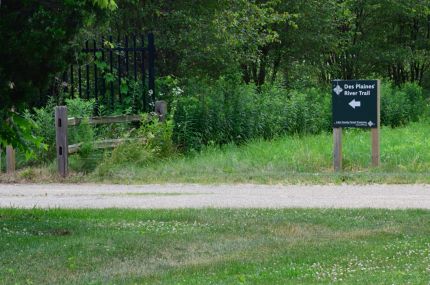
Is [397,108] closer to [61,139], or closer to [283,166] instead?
[283,166]

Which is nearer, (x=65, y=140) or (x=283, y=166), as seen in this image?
(x=65, y=140)

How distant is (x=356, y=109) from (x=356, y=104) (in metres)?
0.09

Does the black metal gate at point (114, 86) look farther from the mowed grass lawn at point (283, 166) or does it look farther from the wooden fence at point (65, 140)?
the mowed grass lawn at point (283, 166)

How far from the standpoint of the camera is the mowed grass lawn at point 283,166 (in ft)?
47.6

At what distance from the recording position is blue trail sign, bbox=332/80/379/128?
617 inches

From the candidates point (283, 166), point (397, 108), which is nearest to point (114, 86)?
point (283, 166)

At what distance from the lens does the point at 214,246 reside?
8930 mm

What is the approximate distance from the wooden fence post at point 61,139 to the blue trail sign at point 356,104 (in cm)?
489

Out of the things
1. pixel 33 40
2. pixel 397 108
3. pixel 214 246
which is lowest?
pixel 214 246

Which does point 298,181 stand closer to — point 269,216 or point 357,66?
point 269,216

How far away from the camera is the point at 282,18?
80.0 feet

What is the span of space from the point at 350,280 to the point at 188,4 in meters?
15.2

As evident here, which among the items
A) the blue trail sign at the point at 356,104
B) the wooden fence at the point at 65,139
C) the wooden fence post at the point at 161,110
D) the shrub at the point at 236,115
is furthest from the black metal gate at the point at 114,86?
the blue trail sign at the point at 356,104

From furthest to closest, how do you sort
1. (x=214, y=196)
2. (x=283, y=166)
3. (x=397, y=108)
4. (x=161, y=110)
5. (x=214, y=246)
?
(x=397, y=108), (x=161, y=110), (x=283, y=166), (x=214, y=196), (x=214, y=246)
